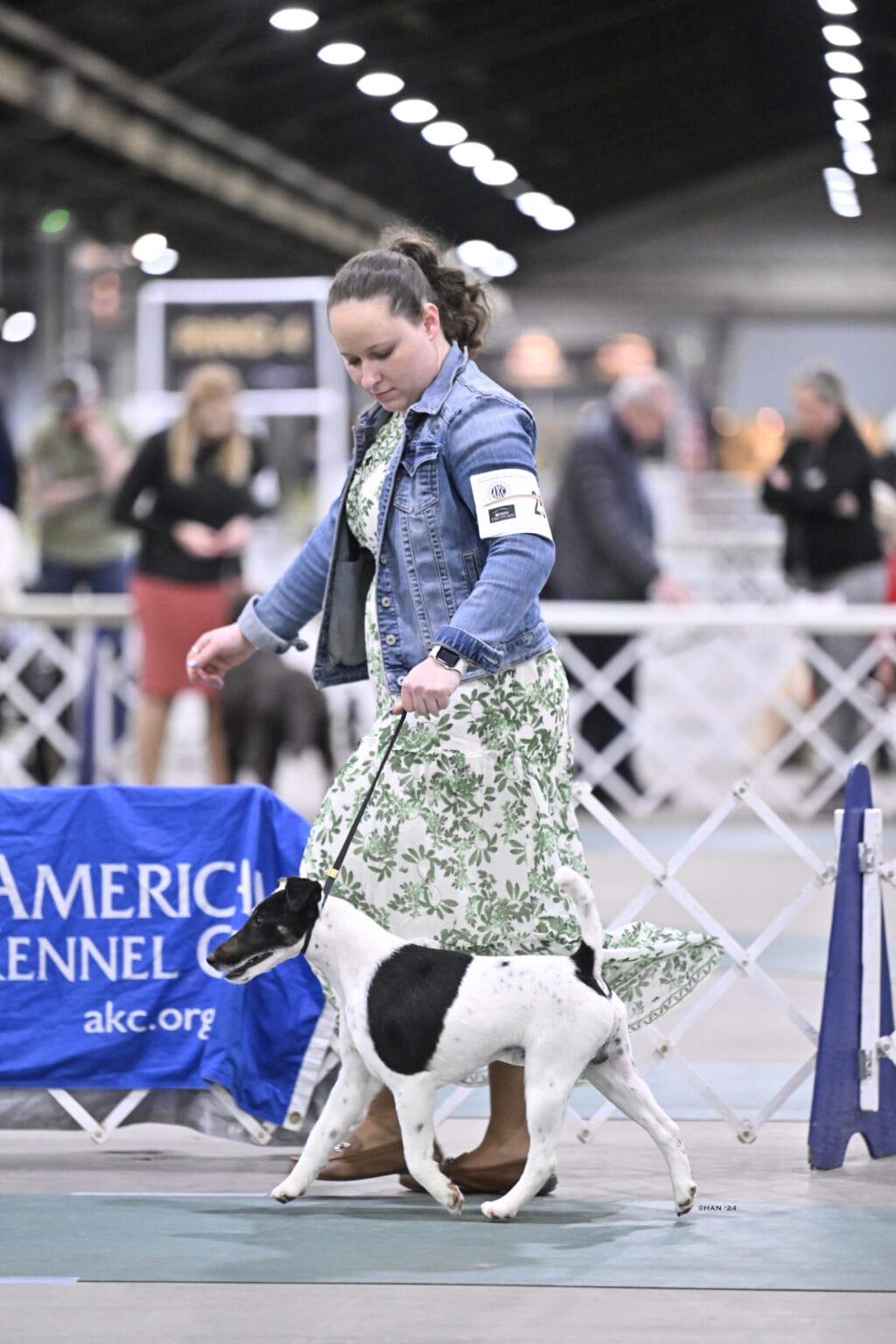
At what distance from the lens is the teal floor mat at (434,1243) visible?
2287 mm

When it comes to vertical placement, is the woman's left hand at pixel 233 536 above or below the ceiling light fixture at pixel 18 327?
below

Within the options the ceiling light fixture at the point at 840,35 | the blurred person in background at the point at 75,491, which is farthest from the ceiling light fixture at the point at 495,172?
the blurred person in background at the point at 75,491

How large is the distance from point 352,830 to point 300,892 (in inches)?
5.8

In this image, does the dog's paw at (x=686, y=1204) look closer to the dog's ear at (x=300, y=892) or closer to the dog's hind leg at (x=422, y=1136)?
the dog's hind leg at (x=422, y=1136)

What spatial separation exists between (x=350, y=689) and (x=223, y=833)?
522 cm

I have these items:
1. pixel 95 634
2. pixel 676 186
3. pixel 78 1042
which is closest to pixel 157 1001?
pixel 78 1042

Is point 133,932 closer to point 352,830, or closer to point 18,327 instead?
point 352,830

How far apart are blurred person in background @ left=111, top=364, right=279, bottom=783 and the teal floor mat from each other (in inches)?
155

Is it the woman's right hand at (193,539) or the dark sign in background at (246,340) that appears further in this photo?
the dark sign in background at (246,340)

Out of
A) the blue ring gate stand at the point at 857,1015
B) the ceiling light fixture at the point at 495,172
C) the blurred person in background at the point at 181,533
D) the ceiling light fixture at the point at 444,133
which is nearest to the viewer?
the blue ring gate stand at the point at 857,1015

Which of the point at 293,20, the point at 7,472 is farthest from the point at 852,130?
the point at 7,472

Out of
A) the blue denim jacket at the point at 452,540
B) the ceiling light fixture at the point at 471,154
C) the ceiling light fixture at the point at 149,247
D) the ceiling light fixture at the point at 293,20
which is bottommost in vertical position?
the blue denim jacket at the point at 452,540

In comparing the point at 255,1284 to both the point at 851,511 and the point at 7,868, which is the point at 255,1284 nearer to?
the point at 7,868

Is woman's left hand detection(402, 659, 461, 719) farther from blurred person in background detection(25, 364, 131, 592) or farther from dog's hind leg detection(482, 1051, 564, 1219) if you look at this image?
blurred person in background detection(25, 364, 131, 592)
